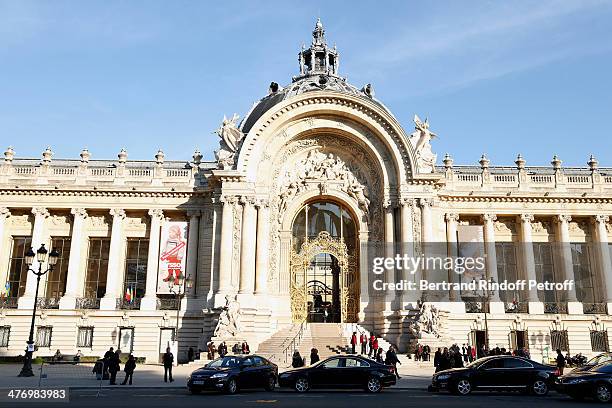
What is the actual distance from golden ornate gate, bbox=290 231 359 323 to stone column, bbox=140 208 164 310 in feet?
29.9

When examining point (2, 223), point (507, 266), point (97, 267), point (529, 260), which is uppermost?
point (2, 223)

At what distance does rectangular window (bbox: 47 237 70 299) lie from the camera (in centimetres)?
3672

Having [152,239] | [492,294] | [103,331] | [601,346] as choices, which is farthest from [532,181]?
[103,331]

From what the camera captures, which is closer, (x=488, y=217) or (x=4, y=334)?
(x=4, y=334)

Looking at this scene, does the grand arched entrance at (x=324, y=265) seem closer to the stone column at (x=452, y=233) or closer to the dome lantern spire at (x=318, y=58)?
the stone column at (x=452, y=233)

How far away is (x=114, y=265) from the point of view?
36062 mm

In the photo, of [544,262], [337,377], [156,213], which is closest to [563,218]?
[544,262]

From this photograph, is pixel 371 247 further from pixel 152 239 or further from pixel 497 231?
pixel 152 239

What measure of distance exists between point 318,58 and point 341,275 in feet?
60.0

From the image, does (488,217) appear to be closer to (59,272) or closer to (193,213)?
(193,213)

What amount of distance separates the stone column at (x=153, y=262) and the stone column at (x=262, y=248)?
7408mm

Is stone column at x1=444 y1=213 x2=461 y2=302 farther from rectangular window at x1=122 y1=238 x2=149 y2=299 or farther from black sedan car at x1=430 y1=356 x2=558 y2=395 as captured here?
rectangular window at x1=122 y1=238 x2=149 y2=299

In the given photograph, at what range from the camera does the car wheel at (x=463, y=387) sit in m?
17.4

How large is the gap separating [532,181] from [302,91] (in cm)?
1747
